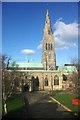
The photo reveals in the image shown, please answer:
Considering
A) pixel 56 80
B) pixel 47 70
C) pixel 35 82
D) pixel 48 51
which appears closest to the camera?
pixel 35 82

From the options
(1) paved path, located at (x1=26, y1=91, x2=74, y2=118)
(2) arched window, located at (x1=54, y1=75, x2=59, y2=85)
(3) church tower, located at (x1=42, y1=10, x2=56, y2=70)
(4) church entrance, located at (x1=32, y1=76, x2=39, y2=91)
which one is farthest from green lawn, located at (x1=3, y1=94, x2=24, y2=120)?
(3) church tower, located at (x1=42, y1=10, x2=56, y2=70)

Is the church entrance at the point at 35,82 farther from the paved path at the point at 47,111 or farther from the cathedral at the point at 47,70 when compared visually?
the paved path at the point at 47,111

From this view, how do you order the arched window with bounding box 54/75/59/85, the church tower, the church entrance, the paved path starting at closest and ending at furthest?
the paved path < the church entrance < the arched window with bounding box 54/75/59/85 < the church tower

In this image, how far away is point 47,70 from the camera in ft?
94.4

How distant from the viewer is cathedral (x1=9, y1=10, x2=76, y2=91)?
1072 inches

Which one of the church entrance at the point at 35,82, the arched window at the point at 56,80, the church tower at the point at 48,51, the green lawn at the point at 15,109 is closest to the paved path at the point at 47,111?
the green lawn at the point at 15,109

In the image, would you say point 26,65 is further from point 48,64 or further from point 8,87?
point 8,87

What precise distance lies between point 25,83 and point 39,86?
2.47 m

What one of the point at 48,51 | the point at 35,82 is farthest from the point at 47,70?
the point at 48,51

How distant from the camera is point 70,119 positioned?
765 cm

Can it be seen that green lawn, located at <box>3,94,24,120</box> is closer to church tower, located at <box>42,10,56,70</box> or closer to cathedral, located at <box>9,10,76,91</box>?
cathedral, located at <box>9,10,76,91</box>

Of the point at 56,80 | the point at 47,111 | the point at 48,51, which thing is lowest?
the point at 47,111

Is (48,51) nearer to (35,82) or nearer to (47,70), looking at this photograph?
(47,70)

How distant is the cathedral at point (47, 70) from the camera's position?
89.4 ft
